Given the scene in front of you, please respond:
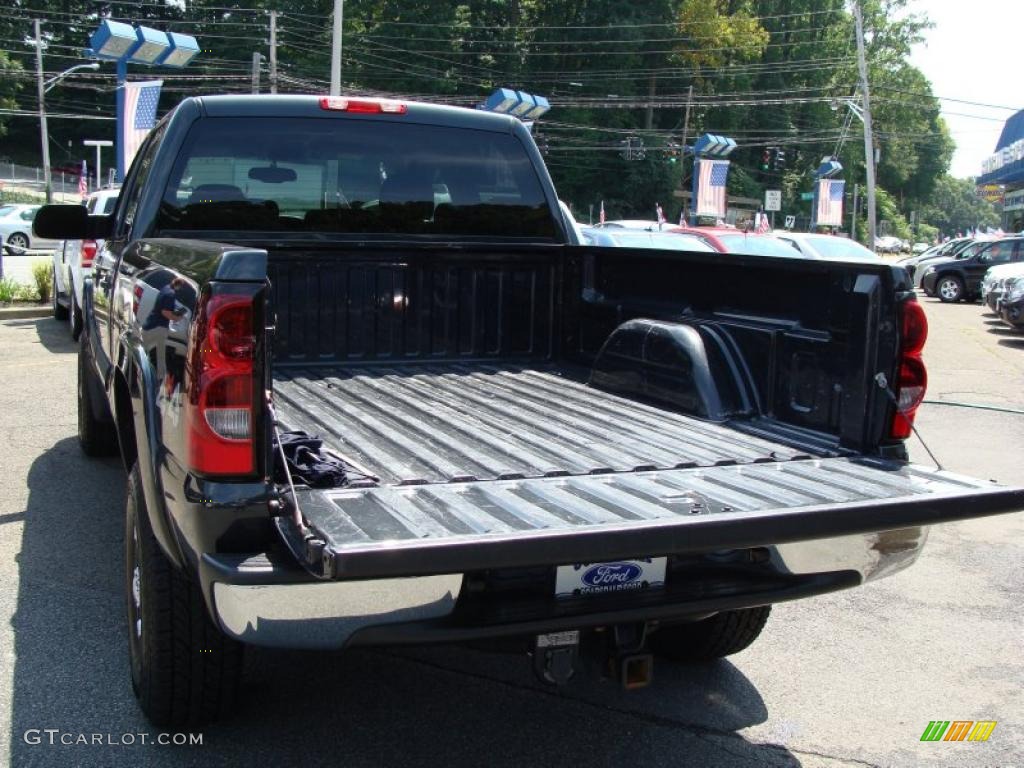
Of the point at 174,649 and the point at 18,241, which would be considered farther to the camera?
the point at 18,241

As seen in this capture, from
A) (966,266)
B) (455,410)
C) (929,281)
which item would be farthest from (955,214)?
(455,410)

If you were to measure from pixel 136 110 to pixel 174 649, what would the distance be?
1410cm

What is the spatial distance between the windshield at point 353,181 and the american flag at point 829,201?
1350 inches

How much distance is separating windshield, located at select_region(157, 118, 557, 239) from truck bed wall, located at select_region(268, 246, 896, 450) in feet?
0.63

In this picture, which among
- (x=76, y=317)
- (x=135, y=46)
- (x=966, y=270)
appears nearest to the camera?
(x=76, y=317)

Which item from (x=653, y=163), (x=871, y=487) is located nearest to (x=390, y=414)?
(x=871, y=487)

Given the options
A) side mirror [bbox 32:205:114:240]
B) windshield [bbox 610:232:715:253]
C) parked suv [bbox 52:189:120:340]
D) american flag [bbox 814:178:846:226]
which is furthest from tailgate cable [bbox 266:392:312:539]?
american flag [bbox 814:178:846:226]

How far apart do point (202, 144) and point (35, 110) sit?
7642 centimetres

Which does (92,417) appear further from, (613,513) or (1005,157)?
(1005,157)

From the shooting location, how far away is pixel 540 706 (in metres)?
3.78

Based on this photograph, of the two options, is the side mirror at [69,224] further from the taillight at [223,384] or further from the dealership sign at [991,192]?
the dealership sign at [991,192]

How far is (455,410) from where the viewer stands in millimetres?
4211

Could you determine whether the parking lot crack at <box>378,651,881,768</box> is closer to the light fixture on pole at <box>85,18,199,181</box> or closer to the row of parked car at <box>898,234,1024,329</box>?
the light fixture on pole at <box>85,18,199,181</box>

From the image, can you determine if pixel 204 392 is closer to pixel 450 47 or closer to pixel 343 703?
pixel 343 703
